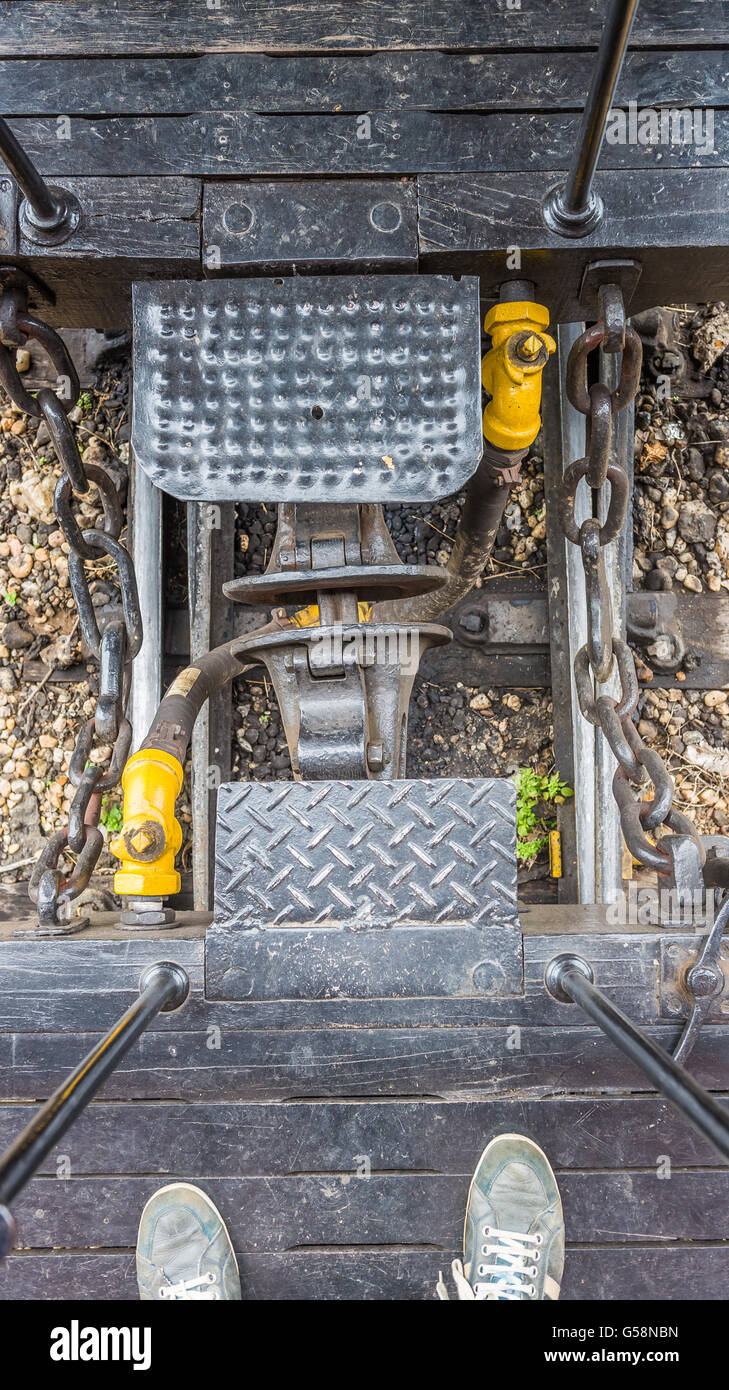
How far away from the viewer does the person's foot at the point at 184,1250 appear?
204cm

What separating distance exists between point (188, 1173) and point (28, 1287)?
1.55 feet

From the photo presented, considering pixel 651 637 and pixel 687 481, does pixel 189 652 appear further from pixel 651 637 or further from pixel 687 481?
pixel 687 481

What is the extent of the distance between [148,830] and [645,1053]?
1265 mm

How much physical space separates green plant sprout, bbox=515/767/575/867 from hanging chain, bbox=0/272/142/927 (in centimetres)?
170

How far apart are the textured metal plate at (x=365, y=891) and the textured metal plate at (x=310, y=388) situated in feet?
2.45

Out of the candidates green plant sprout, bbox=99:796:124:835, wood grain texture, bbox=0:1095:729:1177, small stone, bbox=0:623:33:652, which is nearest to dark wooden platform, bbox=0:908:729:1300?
wood grain texture, bbox=0:1095:729:1177

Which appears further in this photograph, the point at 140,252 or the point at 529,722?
the point at 529,722

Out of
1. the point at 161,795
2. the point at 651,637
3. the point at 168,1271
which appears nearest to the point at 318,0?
the point at 161,795

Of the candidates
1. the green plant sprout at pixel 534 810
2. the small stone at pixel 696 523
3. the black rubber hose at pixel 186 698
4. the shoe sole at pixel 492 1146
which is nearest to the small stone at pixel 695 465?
the small stone at pixel 696 523

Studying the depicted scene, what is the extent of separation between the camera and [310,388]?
2.17 m

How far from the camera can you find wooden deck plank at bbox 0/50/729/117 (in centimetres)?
216

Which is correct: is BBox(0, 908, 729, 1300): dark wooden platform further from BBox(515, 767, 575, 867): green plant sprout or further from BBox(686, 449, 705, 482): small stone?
BBox(686, 449, 705, 482): small stone

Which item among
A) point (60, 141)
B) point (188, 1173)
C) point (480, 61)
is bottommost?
point (188, 1173)

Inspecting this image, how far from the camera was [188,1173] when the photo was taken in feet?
6.88
